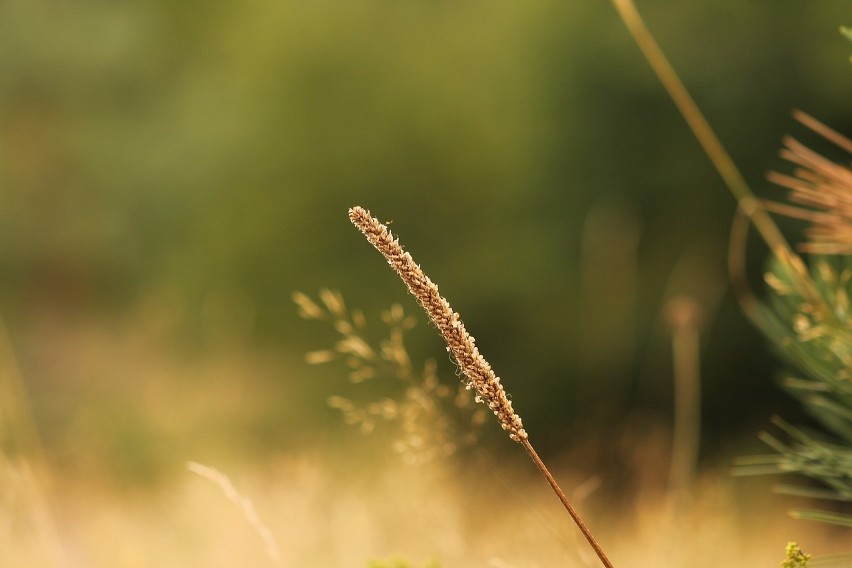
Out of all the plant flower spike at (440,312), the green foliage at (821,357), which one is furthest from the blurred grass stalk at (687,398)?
the plant flower spike at (440,312)

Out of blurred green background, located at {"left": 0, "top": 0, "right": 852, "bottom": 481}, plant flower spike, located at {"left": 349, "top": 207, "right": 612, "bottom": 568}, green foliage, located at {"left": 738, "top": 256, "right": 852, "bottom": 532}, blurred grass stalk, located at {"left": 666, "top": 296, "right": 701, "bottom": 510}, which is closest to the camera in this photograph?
plant flower spike, located at {"left": 349, "top": 207, "right": 612, "bottom": 568}

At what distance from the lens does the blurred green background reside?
350 cm

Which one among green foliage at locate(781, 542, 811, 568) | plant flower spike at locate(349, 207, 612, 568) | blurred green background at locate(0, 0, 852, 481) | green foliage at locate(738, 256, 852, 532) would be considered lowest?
green foliage at locate(781, 542, 811, 568)

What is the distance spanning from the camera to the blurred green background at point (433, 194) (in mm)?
3504

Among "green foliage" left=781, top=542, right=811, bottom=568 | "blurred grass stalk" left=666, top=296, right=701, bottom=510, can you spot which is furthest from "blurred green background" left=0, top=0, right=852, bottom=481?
"green foliage" left=781, top=542, right=811, bottom=568

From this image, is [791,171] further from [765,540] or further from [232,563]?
[232,563]

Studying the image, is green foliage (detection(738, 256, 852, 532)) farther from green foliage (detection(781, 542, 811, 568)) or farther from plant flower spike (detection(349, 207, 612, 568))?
plant flower spike (detection(349, 207, 612, 568))

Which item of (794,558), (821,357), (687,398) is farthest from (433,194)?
(794,558)

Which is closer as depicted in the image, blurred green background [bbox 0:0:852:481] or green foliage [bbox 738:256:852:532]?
green foliage [bbox 738:256:852:532]

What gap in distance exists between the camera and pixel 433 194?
13.3ft

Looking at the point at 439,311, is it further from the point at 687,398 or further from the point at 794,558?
the point at 687,398

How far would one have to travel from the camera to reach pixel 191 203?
4758mm

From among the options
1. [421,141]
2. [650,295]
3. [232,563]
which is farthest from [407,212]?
[232,563]

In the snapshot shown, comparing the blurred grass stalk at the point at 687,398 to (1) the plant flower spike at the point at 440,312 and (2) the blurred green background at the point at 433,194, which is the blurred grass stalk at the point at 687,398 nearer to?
(2) the blurred green background at the point at 433,194
